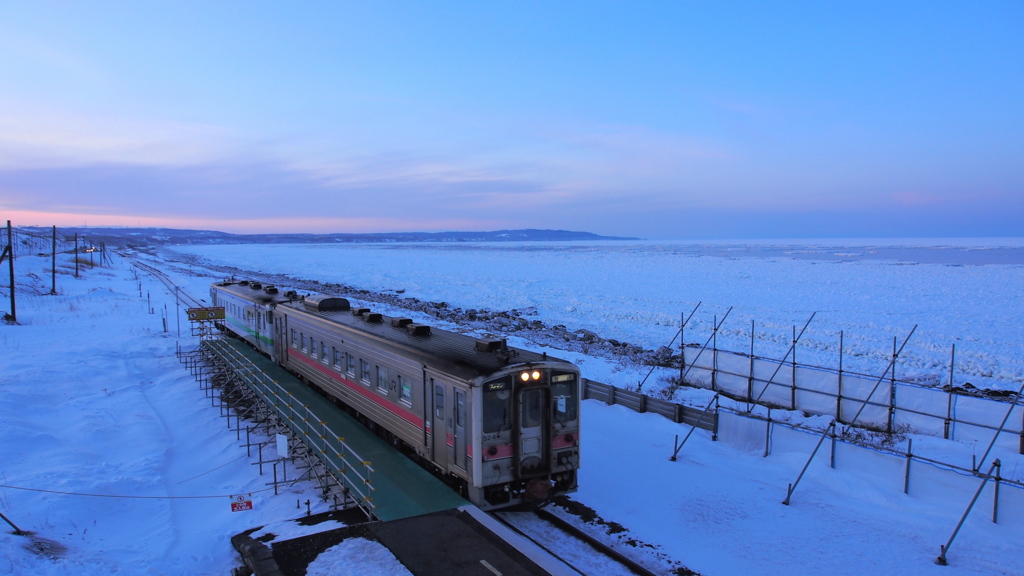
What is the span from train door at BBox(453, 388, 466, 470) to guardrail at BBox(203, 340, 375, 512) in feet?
5.10

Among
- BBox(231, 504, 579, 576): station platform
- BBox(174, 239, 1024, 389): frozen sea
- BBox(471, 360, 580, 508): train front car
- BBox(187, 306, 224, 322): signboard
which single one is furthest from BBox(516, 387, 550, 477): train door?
BBox(187, 306, 224, 322): signboard

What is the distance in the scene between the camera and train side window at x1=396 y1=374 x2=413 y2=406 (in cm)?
1220

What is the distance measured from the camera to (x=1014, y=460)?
14.0 m

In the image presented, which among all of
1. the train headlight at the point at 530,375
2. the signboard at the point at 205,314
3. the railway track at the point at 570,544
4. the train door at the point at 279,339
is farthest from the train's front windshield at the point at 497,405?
the signboard at the point at 205,314

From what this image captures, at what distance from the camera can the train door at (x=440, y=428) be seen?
1099 centimetres

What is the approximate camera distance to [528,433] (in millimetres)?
10734

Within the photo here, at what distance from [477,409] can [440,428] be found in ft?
4.67

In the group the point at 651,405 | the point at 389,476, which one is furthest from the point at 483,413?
the point at 651,405

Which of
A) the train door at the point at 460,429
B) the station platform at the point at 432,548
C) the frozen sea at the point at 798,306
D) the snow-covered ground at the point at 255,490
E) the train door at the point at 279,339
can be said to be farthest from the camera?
the frozen sea at the point at 798,306

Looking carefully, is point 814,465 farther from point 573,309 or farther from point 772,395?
point 573,309

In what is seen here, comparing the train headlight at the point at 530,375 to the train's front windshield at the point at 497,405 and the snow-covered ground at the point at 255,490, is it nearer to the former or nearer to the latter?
the train's front windshield at the point at 497,405

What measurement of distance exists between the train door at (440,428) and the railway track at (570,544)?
1.46 m

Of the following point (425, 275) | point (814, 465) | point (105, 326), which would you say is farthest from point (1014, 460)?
point (425, 275)

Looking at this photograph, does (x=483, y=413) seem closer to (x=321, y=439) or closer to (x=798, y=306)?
(x=321, y=439)
